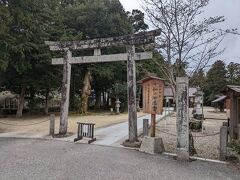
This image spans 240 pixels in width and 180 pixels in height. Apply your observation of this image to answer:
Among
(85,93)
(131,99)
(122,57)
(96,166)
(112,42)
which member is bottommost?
(96,166)

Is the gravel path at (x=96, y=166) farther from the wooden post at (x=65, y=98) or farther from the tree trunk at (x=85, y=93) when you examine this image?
the tree trunk at (x=85, y=93)

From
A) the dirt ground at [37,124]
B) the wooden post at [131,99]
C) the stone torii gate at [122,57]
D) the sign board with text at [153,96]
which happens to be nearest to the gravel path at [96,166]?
the wooden post at [131,99]

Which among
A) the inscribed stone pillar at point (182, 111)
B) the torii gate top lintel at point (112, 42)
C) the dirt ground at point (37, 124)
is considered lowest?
the dirt ground at point (37, 124)

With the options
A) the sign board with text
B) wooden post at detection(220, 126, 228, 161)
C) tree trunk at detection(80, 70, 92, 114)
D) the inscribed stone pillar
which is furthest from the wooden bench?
tree trunk at detection(80, 70, 92, 114)

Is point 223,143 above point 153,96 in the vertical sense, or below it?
below

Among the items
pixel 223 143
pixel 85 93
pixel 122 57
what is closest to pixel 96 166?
pixel 223 143

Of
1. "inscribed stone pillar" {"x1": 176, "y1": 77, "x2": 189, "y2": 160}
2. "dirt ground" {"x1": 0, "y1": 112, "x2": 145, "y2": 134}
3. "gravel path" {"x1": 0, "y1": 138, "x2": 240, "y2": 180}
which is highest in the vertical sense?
"inscribed stone pillar" {"x1": 176, "y1": 77, "x2": 189, "y2": 160}

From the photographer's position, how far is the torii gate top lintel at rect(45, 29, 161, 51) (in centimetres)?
1149

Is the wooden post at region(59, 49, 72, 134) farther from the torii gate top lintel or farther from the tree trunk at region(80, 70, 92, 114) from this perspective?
the tree trunk at region(80, 70, 92, 114)

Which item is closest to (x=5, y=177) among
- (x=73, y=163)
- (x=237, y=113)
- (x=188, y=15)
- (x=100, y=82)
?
(x=73, y=163)

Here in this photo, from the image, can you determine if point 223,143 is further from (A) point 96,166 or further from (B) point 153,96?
(A) point 96,166

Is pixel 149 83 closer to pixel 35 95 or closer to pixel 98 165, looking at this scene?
pixel 98 165

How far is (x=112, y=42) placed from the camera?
12.7m

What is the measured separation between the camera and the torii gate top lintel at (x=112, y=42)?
37.7 feet
